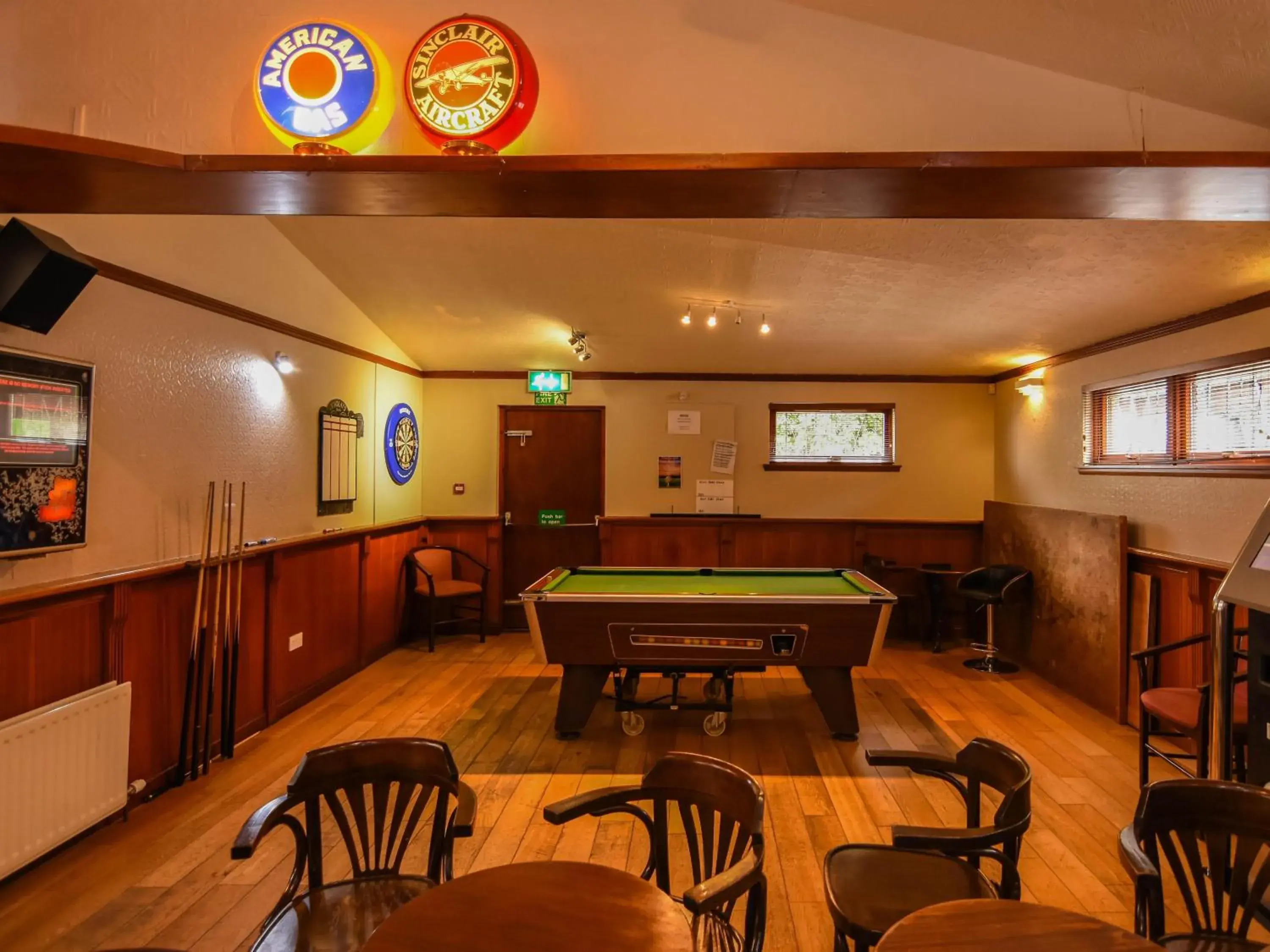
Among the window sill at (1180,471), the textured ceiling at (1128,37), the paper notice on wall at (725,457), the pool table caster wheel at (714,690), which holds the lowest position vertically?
the pool table caster wheel at (714,690)

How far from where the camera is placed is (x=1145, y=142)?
2.29m

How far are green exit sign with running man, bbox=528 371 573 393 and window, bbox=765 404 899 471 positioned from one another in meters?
1.95

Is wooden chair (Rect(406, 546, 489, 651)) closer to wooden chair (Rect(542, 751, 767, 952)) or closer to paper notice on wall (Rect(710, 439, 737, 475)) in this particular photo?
paper notice on wall (Rect(710, 439, 737, 475))

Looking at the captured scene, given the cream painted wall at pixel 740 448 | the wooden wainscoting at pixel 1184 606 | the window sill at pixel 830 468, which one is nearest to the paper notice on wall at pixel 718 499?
the cream painted wall at pixel 740 448

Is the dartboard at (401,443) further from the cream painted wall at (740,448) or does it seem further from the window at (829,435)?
the window at (829,435)

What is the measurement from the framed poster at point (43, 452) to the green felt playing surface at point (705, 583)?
214 centimetres

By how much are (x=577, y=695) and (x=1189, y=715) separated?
9.33ft

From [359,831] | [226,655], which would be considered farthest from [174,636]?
[359,831]

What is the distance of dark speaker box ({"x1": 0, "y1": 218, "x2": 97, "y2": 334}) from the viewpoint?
2406 millimetres

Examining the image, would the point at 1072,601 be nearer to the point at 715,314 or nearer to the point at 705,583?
the point at 705,583

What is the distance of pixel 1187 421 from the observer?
397cm

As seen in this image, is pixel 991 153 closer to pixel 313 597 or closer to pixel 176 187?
pixel 176 187

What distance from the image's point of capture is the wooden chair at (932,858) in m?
1.65

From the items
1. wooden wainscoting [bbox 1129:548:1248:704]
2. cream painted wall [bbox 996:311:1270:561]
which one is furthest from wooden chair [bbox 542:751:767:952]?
cream painted wall [bbox 996:311:1270:561]
